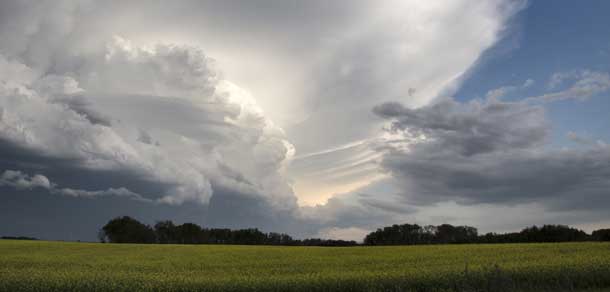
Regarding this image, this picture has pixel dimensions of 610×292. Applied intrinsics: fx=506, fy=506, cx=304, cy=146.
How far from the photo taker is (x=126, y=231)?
119m

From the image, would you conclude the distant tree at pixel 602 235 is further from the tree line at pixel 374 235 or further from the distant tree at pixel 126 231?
the distant tree at pixel 126 231

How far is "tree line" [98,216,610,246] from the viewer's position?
7700 centimetres

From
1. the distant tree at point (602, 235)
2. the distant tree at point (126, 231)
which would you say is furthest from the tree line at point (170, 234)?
the distant tree at point (602, 235)

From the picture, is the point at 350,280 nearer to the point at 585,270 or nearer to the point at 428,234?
the point at 585,270

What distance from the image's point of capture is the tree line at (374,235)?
77000 millimetres

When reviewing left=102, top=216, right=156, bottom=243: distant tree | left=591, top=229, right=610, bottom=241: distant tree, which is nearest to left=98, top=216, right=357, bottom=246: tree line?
left=102, top=216, right=156, bottom=243: distant tree

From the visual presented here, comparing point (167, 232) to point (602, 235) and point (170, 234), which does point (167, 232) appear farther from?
point (602, 235)

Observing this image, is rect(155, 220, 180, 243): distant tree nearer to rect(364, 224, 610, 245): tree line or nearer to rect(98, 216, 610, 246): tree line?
rect(98, 216, 610, 246): tree line

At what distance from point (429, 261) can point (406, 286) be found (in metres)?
10.8

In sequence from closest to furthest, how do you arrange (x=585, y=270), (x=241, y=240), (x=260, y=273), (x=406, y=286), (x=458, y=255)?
(x=406, y=286) → (x=585, y=270) → (x=260, y=273) → (x=458, y=255) → (x=241, y=240)

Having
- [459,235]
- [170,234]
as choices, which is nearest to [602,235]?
[459,235]

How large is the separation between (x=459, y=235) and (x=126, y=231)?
7549 cm

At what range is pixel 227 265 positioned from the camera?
35156mm

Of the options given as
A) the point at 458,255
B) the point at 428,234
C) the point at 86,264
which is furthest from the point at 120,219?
the point at 458,255
